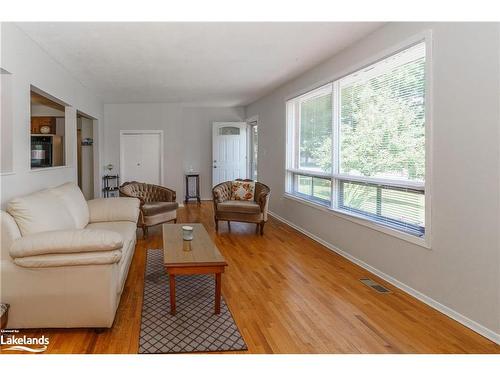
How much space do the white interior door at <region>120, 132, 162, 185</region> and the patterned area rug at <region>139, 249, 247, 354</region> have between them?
17.6 ft

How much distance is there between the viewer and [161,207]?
554 cm

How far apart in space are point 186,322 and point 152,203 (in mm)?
3316

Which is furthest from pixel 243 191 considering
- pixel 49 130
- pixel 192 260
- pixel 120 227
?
pixel 49 130

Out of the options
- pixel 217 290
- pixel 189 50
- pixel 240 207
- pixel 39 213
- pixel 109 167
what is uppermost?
pixel 189 50

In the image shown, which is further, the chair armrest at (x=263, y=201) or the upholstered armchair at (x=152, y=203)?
the chair armrest at (x=263, y=201)

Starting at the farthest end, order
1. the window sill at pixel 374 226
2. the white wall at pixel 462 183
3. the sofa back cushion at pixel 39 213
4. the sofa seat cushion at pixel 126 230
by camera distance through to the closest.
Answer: the sofa seat cushion at pixel 126 230 < the window sill at pixel 374 226 < the sofa back cushion at pixel 39 213 < the white wall at pixel 462 183

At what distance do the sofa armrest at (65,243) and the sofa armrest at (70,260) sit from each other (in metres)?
0.03

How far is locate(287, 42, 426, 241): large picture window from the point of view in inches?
126

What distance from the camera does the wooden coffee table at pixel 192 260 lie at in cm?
266

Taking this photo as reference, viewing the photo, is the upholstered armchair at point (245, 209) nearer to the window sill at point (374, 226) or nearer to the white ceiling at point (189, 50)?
the window sill at point (374, 226)

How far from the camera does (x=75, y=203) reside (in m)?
3.70

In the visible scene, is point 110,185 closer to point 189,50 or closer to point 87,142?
point 87,142

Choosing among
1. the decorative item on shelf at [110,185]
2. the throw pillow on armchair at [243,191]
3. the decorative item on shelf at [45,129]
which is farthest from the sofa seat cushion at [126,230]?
the decorative item on shelf at [45,129]

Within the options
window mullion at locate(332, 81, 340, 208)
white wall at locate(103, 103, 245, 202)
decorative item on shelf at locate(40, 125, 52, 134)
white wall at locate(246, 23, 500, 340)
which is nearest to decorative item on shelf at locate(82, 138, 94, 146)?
white wall at locate(103, 103, 245, 202)
